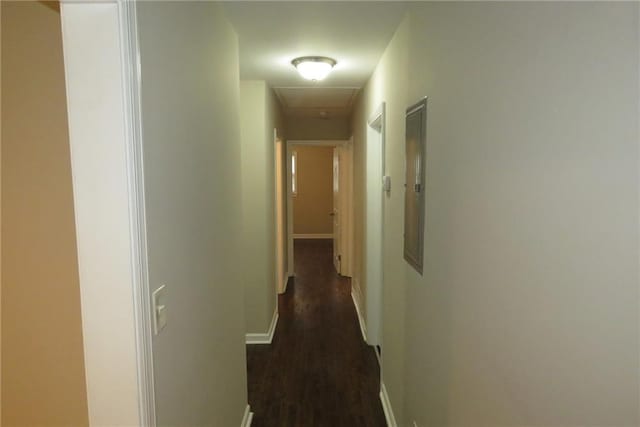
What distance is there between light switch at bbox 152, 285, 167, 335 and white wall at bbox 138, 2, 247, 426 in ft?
0.09

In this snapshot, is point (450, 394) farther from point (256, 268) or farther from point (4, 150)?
point (256, 268)

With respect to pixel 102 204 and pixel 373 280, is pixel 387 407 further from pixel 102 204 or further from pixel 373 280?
pixel 102 204

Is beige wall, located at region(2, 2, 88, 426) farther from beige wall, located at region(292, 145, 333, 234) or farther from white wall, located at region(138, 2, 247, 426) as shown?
beige wall, located at region(292, 145, 333, 234)

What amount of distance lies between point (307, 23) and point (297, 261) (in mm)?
5288

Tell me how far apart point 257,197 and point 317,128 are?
2361mm

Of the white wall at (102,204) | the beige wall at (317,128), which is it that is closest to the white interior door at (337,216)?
the beige wall at (317,128)

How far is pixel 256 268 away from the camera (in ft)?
11.7

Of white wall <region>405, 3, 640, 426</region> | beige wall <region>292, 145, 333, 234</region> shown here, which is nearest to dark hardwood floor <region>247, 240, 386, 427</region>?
white wall <region>405, 3, 640, 426</region>

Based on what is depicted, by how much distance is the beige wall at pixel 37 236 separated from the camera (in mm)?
1241

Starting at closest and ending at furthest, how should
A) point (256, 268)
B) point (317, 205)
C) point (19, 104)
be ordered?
point (19, 104) → point (256, 268) → point (317, 205)

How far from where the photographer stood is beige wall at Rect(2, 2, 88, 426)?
1241 mm

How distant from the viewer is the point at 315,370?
3.15 m

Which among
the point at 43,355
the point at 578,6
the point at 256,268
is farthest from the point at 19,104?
the point at 256,268

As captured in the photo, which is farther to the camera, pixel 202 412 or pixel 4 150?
pixel 202 412
